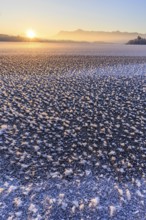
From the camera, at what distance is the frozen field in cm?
737

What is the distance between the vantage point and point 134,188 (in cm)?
832

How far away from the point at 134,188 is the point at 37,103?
31.0ft

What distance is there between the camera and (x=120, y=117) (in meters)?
14.4

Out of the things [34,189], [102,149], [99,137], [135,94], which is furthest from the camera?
[135,94]

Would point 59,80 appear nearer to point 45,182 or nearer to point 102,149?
point 102,149

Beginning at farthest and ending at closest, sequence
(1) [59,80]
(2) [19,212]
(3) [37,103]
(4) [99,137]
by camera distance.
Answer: (1) [59,80] → (3) [37,103] → (4) [99,137] → (2) [19,212]

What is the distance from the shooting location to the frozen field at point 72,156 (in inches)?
290

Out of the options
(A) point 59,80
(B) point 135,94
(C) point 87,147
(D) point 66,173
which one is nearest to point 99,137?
(C) point 87,147

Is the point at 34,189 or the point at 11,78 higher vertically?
the point at 11,78

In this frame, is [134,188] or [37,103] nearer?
[134,188]

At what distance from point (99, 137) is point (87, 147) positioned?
3.67 feet

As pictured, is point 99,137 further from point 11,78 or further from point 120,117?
point 11,78

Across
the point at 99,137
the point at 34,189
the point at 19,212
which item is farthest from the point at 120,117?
the point at 19,212

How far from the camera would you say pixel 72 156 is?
10039 mm
